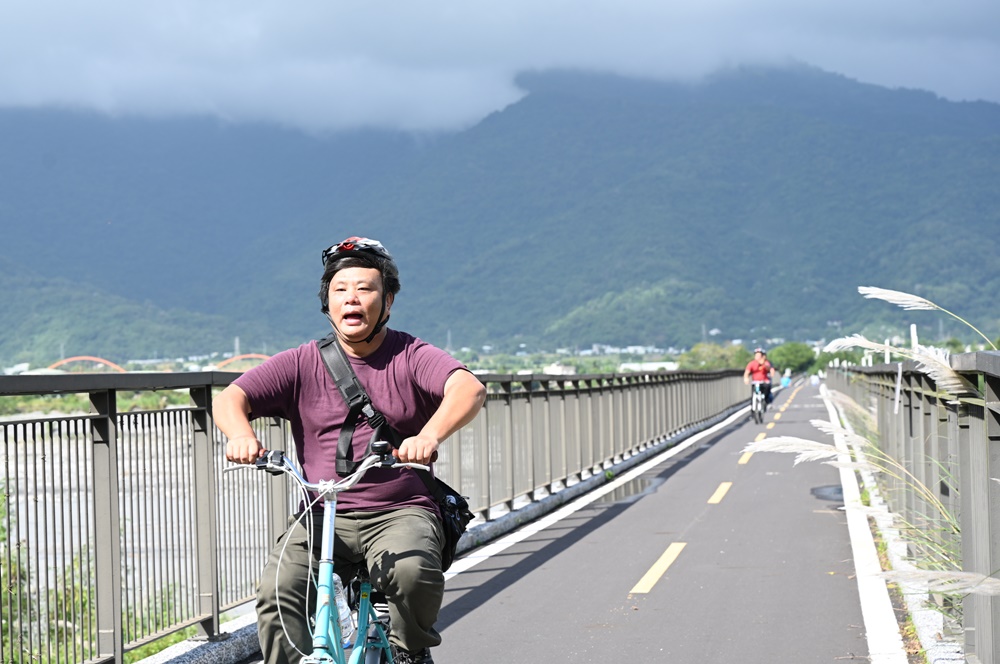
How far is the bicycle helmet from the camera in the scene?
5.01 meters

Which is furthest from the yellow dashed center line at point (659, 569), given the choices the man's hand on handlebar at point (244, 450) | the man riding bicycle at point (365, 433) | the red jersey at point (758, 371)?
the red jersey at point (758, 371)

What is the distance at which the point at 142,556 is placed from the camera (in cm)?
682

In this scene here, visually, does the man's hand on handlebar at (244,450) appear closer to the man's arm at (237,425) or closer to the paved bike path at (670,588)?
the man's arm at (237,425)

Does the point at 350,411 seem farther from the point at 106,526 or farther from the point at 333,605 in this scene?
the point at 106,526

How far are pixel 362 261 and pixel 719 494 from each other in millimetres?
12977

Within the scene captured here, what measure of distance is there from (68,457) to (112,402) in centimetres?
43

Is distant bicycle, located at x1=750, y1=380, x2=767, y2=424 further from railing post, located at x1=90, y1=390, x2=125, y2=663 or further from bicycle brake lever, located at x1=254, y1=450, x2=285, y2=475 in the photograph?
bicycle brake lever, located at x1=254, y1=450, x2=285, y2=475

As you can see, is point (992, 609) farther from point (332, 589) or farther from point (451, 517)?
point (332, 589)

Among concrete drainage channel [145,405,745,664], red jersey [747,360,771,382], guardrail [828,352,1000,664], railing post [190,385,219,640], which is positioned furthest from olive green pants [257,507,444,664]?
red jersey [747,360,771,382]

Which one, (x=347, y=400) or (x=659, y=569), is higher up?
(x=347, y=400)

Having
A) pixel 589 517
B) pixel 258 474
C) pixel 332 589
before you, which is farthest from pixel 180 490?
pixel 589 517

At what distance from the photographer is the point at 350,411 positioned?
4859 millimetres

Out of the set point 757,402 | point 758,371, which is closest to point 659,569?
point 758,371

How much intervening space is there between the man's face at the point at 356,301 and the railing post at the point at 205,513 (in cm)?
266
